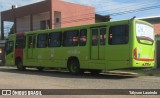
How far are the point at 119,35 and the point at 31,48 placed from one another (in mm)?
9478

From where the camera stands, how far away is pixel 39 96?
516 inches

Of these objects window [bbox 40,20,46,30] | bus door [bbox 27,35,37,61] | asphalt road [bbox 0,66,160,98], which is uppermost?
window [bbox 40,20,46,30]

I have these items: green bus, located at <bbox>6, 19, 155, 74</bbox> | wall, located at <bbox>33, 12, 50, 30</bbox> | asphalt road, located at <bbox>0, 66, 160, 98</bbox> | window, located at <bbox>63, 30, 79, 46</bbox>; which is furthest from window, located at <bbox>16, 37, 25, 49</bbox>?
wall, located at <bbox>33, 12, 50, 30</bbox>

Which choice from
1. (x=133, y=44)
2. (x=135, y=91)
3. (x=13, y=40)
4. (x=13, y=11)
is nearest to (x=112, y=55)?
(x=133, y=44)

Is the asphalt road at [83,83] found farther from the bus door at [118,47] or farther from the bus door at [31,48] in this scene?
the bus door at [31,48]

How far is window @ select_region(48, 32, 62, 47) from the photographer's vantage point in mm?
24100

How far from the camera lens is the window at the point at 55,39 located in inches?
949

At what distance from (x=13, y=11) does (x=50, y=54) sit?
30254mm

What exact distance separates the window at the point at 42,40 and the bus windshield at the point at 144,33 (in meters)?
7.83

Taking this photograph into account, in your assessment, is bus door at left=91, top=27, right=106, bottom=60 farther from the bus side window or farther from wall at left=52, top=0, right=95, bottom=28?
wall at left=52, top=0, right=95, bottom=28

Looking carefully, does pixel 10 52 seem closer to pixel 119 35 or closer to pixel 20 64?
pixel 20 64

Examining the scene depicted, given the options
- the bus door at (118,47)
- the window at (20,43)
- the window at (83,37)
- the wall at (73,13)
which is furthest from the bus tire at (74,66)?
the wall at (73,13)

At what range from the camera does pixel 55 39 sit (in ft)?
80.4

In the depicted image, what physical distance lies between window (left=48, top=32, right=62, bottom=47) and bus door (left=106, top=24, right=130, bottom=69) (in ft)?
15.8
